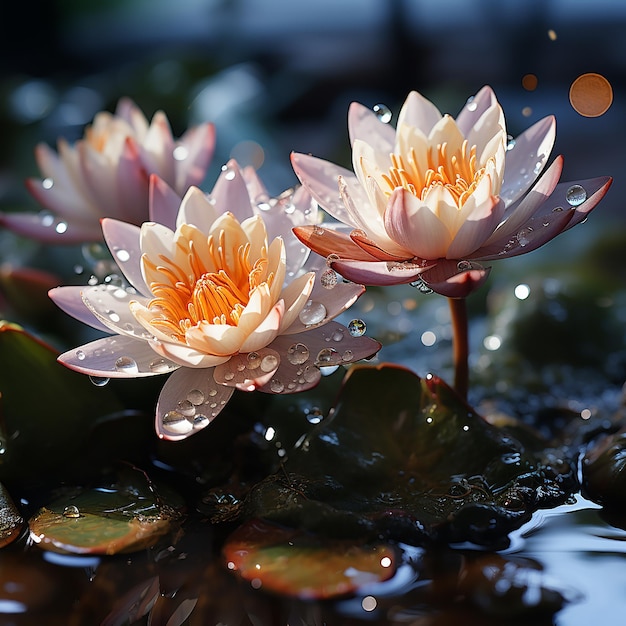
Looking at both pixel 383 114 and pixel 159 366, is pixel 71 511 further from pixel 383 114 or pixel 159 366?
pixel 383 114

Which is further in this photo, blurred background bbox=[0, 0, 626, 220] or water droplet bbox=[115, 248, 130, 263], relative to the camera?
blurred background bbox=[0, 0, 626, 220]

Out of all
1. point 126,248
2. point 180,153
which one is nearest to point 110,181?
point 180,153

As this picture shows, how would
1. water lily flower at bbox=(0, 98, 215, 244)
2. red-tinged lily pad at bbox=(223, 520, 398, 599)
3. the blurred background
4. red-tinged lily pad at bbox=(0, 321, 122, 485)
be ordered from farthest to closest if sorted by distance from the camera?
the blurred background < water lily flower at bbox=(0, 98, 215, 244) < red-tinged lily pad at bbox=(0, 321, 122, 485) < red-tinged lily pad at bbox=(223, 520, 398, 599)

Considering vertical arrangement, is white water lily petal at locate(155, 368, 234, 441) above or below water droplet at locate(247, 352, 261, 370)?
below

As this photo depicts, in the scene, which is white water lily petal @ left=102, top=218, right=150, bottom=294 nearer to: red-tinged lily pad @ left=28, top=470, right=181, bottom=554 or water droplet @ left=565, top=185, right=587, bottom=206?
red-tinged lily pad @ left=28, top=470, right=181, bottom=554

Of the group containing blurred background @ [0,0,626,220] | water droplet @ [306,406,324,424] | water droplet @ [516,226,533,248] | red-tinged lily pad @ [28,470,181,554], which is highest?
blurred background @ [0,0,626,220]

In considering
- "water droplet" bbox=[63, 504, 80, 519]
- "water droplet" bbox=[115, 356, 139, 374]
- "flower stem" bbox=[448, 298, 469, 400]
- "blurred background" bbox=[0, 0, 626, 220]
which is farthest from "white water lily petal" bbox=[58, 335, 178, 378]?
"blurred background" bbox=[0, 0, 626, 220]
